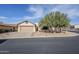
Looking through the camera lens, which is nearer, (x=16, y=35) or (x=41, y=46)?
(x=41, y=46)

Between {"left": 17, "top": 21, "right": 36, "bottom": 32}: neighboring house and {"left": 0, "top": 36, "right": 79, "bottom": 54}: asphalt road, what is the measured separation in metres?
0.21

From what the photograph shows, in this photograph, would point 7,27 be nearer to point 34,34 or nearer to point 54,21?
point 34,34

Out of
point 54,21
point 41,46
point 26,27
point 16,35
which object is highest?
point 54,21

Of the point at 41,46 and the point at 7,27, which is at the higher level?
the point at 7,27

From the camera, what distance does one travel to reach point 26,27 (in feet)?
15.3

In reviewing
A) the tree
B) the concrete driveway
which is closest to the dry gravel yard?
the concrete driveway

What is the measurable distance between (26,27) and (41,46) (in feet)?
1.74

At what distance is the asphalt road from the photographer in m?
4.52

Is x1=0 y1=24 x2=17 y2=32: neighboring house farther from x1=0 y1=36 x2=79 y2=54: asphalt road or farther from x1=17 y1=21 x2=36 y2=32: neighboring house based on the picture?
x1=0 y1=36 x2=79 y2=54: asphalt road

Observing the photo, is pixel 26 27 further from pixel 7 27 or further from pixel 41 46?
pixel 41 46

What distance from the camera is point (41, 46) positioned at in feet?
14.9

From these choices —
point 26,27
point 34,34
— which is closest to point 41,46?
point 34,34

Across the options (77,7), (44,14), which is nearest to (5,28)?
(44,14)

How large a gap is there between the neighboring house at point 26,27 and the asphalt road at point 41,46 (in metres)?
0.21
